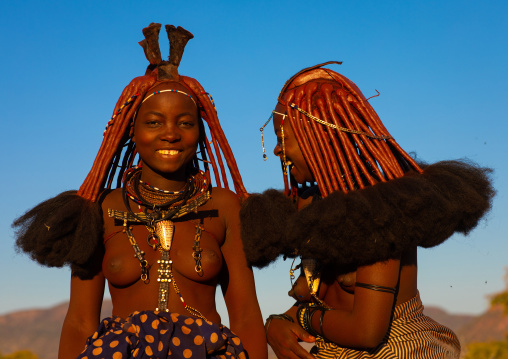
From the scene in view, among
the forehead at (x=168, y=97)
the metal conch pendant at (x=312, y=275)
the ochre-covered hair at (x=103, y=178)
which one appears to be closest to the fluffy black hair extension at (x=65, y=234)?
the ochre-covered hair at (x=103, y=178)

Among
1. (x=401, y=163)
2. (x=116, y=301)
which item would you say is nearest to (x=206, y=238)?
(x=116, y=301)

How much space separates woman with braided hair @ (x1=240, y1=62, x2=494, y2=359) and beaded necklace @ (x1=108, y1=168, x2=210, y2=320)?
1.52 ft

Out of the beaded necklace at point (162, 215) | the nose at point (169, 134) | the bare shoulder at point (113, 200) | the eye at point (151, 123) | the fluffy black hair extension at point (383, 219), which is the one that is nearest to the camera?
the fluffy black hair extension at point (383, 219)

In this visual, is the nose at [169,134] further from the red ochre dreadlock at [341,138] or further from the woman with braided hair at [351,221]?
the red ochre dreadlock at [341,138]

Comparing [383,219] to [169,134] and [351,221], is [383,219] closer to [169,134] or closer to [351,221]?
[351,221]

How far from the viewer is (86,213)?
5.19 metres

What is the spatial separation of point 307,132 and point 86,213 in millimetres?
1868

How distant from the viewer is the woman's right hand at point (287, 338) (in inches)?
198

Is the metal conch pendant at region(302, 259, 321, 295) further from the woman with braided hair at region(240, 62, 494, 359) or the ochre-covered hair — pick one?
the ochre-covered hair

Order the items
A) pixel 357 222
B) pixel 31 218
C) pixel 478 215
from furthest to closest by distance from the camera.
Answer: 1. pixel 31 218
2. pixel 478 215
3. pixel 357 222

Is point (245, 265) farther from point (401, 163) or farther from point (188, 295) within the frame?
point (401, 163)

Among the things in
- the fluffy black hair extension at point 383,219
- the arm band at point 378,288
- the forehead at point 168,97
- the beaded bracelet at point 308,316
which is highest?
the forehead at point 168,97

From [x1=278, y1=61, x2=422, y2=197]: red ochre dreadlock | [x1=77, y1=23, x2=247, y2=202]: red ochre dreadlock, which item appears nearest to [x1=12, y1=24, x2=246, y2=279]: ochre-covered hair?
[x1=77, y1=23, x2=247, y2=202]: red ochre dreadlock

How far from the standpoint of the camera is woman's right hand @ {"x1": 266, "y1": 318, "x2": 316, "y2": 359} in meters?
5.02
